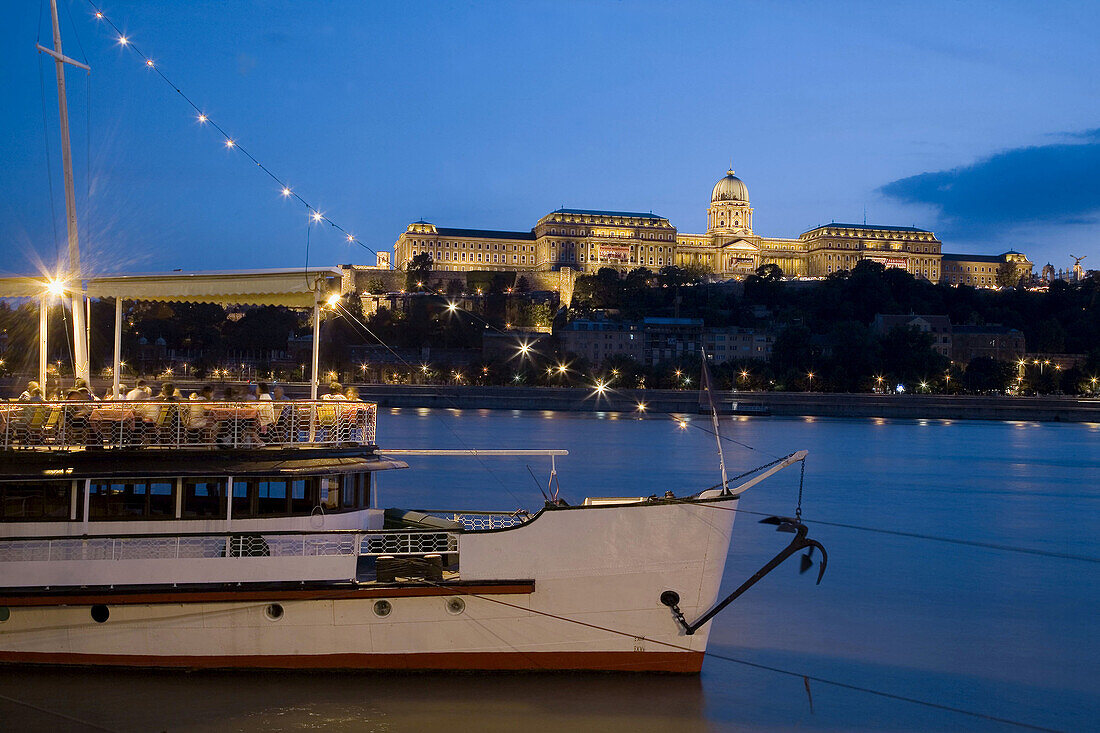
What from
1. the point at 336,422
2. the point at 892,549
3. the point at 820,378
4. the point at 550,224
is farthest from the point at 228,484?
the point at 550,224

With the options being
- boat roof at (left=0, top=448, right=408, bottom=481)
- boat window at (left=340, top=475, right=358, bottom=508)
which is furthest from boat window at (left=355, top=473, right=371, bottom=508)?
boat roof at (left=0, top=448, right=408, bottom=481)

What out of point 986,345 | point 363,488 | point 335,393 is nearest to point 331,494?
point 363,488

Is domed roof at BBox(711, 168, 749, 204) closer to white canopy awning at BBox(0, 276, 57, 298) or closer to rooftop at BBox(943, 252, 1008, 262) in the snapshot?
rooftop at BBox(943, 252, 1008, 262)

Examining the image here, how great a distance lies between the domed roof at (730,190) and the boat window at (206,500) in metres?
165

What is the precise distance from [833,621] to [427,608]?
26.9ft

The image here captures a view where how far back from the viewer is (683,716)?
35.6 ft

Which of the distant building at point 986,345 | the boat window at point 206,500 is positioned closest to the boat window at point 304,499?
the boat window at point 206,500

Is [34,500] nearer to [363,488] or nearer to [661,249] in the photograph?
[363,488]

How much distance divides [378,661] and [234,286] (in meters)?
4.35

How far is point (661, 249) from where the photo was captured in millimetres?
151875

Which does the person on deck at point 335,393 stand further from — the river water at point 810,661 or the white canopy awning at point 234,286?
the river water at point 810,661

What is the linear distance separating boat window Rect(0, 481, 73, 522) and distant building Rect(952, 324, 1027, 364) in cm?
10583

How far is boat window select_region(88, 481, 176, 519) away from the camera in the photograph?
35.5 ft

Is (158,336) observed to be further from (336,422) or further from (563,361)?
(336,422)
